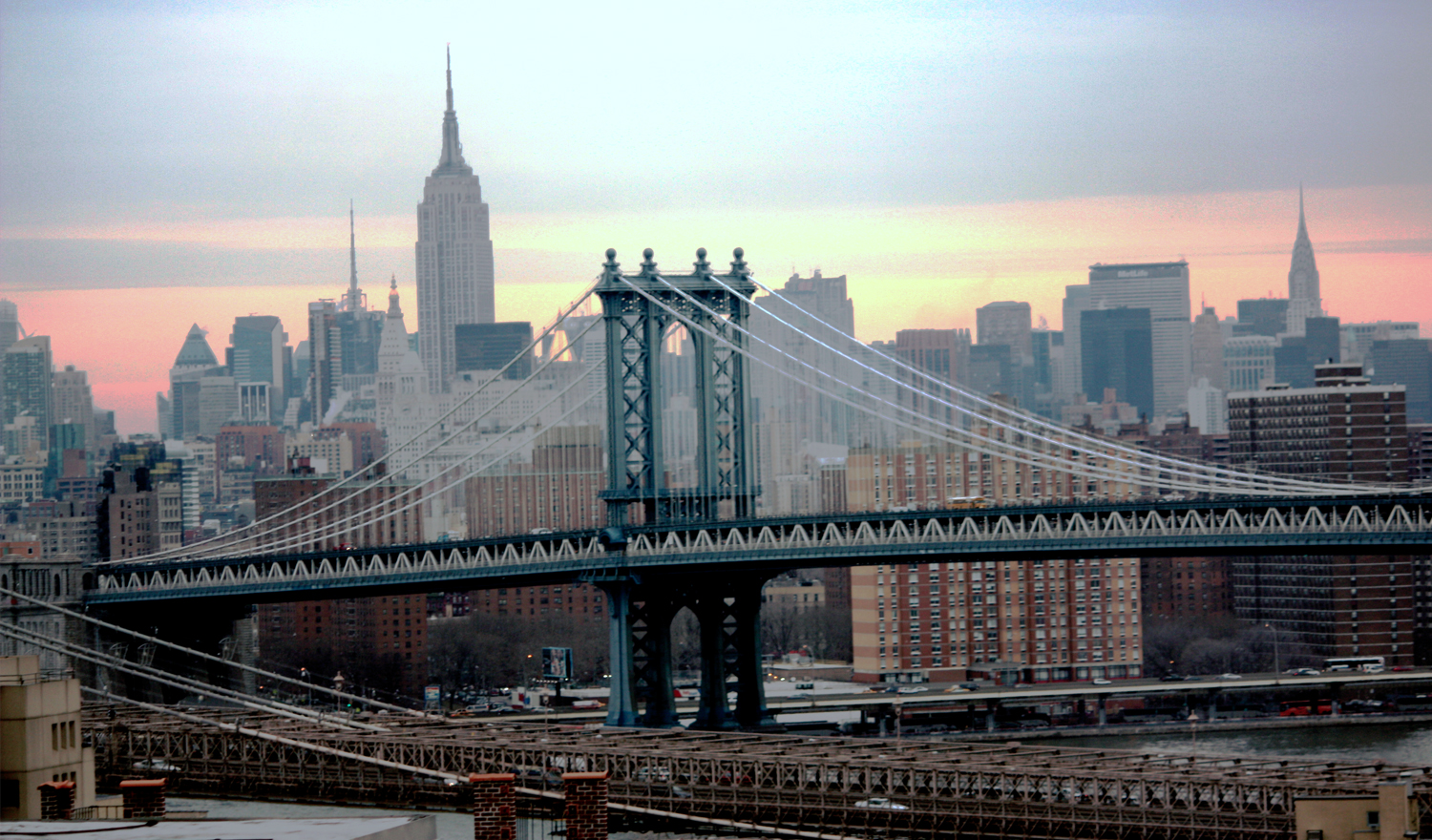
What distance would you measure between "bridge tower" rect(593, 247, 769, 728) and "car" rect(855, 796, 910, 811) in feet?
68.4

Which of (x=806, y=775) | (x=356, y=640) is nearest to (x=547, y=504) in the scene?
(x=356, y=640)

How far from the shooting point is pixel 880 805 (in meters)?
45.5

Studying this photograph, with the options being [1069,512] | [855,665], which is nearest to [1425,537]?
[1069,512]

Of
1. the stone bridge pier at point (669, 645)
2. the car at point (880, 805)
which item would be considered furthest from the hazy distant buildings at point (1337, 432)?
the car at point (880, 805)

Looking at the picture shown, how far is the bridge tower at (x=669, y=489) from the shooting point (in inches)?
2648

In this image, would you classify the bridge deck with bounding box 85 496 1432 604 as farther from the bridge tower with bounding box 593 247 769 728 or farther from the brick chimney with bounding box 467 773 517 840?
the brick chimney with bounding box 467 773 517 840

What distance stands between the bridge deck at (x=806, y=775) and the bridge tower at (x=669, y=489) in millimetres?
11691

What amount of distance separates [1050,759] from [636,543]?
21621mm

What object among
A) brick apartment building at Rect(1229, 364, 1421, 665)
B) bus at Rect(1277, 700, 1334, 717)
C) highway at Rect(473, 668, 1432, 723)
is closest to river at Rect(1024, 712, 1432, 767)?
bus at Rect(1277, 700, 1334, 717)

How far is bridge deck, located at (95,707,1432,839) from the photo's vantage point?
1697 inches

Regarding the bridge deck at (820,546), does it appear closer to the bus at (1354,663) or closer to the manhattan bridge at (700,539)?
the manhattan bridge at (700,539)

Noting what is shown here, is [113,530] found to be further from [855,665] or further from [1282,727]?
[1282,727]

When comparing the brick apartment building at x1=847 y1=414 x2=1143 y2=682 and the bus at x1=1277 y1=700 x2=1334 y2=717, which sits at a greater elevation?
the brick apartment building at x1=847 y1=414 x2=1143 y2=682

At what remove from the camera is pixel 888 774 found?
45.3 meters
